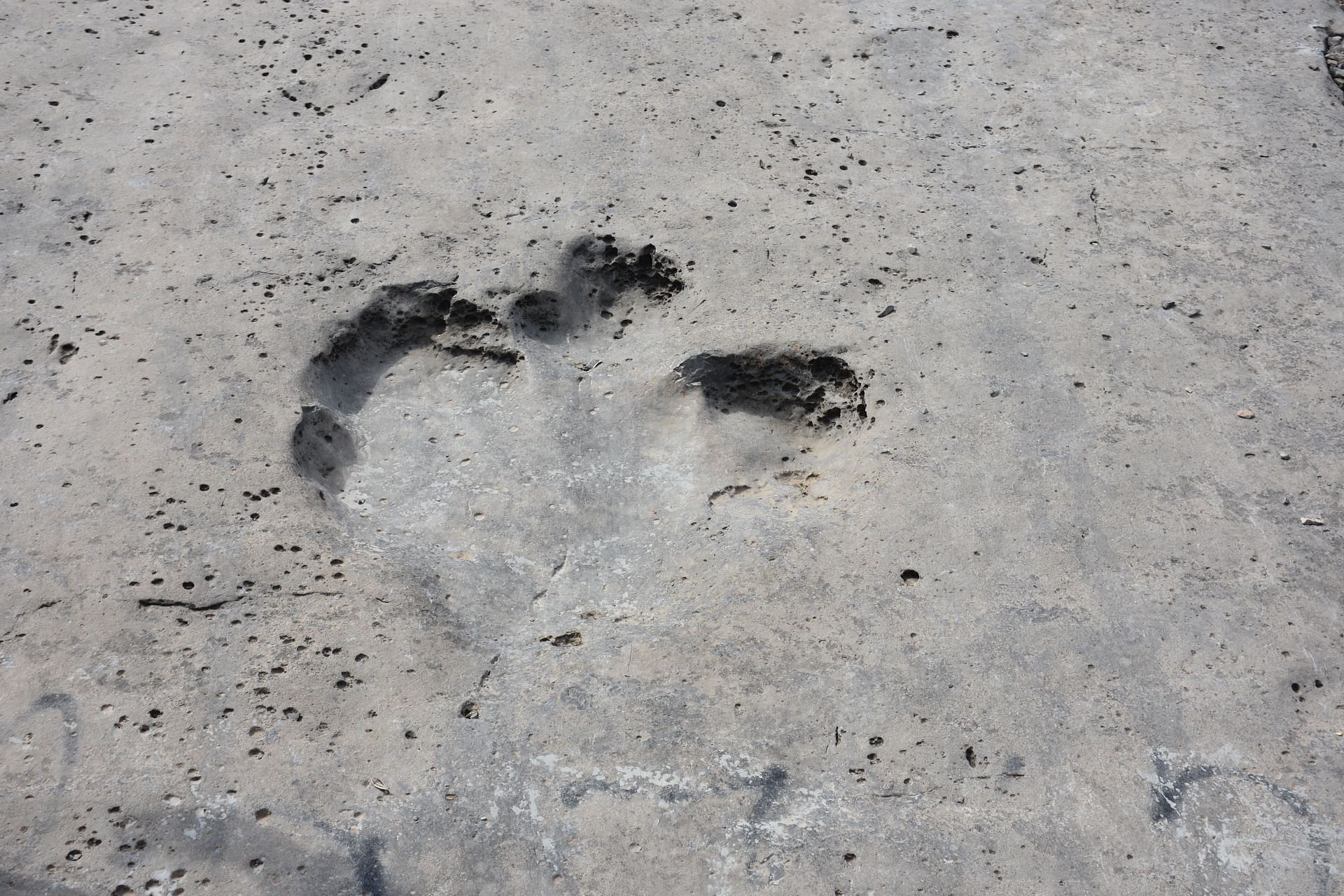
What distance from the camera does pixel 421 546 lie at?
8.46ft

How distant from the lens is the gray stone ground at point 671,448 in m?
2.04

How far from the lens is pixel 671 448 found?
2.83 m

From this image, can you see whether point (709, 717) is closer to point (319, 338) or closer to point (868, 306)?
point (868, 306)

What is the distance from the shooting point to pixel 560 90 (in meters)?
3.62

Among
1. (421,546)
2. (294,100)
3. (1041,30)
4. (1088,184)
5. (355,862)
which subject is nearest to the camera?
(355,862)

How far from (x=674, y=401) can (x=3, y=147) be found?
2.23 metres

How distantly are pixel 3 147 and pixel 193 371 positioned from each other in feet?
4.16

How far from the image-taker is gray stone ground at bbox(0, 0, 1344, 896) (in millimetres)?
2039

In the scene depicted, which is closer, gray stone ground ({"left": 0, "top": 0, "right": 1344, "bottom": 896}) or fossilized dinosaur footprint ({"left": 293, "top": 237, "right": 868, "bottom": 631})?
gray stone ground ({"left": 0, "top": 0, "right": 1344, "bottom": 896})

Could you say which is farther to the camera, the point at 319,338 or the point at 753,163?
the point at 753,163

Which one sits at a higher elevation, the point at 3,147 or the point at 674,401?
the point at 3,147

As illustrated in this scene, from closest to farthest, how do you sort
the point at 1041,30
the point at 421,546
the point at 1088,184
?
the point at 421,546 < the point at 1088,184 < the point at 1041,30

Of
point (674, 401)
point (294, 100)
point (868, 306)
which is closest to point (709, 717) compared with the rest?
point (674, 401)

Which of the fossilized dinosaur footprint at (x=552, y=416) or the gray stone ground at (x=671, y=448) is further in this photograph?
the fossilized dinosaur footprint at (x=552, y=416)
